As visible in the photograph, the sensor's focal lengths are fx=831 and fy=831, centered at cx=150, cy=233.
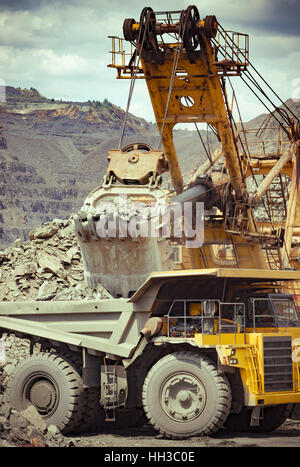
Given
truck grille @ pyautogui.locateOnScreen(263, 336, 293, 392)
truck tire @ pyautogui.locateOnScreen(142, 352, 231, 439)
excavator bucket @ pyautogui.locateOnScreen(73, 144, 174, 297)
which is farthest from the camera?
excavator bucket @ pyautogui.locateOnScreen(73, 144, 174, 297)

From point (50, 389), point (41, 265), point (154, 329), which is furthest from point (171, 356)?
point (41, 265)

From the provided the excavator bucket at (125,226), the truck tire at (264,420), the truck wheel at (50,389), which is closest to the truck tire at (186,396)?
the truck wheel at (50,389)

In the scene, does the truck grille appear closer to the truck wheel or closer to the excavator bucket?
the truck wheel

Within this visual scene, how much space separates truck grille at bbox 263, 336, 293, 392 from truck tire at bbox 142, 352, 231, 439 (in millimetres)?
589

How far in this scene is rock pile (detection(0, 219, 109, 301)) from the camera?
20.3 m

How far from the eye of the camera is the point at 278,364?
11.5 m

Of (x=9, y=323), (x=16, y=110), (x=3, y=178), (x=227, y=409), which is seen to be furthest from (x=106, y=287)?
(x=16, y=110)

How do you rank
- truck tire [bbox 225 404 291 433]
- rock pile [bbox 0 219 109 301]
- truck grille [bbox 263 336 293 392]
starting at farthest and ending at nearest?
rock pile [bbox 0 219 109 301] → truck tire [bbox 225 404 291 433] → truck grille [bbox 263 336 293 392]

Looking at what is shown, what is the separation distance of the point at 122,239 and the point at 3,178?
2515 inches

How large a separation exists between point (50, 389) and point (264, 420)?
330 centimetres

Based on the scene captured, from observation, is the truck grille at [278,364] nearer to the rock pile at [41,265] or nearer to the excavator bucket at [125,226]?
the excavator bucket at [125,226]

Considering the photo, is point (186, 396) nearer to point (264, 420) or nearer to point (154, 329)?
point (154, 329)

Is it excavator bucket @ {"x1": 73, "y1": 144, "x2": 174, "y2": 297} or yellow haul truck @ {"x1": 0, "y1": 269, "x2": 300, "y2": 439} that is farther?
excavator bucket @ {"x1": 73, "y1": 144, "x2": 174, "y2": 297}

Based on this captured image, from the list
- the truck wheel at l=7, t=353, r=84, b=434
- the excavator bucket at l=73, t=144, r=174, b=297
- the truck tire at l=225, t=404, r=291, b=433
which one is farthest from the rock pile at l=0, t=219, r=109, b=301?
the truck tire at l=225, t=404, r=291, b=433
